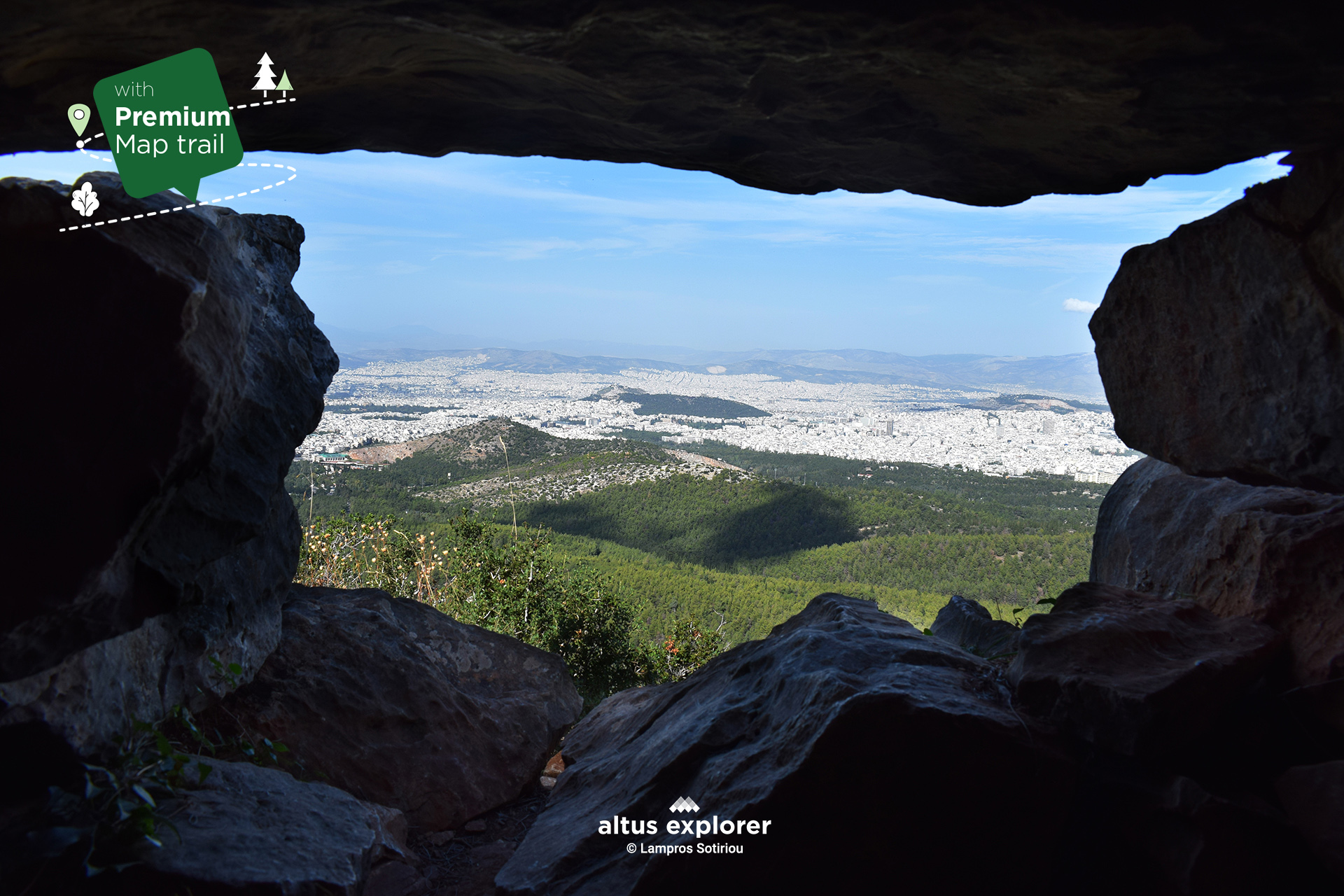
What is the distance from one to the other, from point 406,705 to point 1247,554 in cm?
626

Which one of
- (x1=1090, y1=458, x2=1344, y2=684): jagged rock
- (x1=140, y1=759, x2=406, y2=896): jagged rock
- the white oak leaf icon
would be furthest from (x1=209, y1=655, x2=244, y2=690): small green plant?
(x1=1090, y1=458, x2=1344, y2=684): jagged rock

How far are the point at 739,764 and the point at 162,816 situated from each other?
2.96 metres

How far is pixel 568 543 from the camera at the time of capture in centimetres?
3328

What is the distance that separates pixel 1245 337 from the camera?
4.30 metres

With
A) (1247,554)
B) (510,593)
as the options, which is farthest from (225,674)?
(1247,554)

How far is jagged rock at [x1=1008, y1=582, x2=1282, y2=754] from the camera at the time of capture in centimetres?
370

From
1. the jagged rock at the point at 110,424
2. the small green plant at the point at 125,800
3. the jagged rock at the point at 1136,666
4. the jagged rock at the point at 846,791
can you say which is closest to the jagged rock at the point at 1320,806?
the jagged rock at the point at 1136,666

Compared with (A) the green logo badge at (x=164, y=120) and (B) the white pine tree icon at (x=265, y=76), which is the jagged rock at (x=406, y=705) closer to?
(A) the green logo badge at (x=164, y=120)

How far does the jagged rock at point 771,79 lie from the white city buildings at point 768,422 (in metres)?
A: 37.1

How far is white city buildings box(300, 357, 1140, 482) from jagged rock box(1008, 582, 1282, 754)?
3914cm

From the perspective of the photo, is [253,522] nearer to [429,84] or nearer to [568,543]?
[429,84]

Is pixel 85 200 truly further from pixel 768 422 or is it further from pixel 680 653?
pixel 768 422

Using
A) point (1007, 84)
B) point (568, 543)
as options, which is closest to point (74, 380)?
point (1007, 84)

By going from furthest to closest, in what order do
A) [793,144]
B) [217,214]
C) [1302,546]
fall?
[793,144]
[217,214]
[1302,546]
